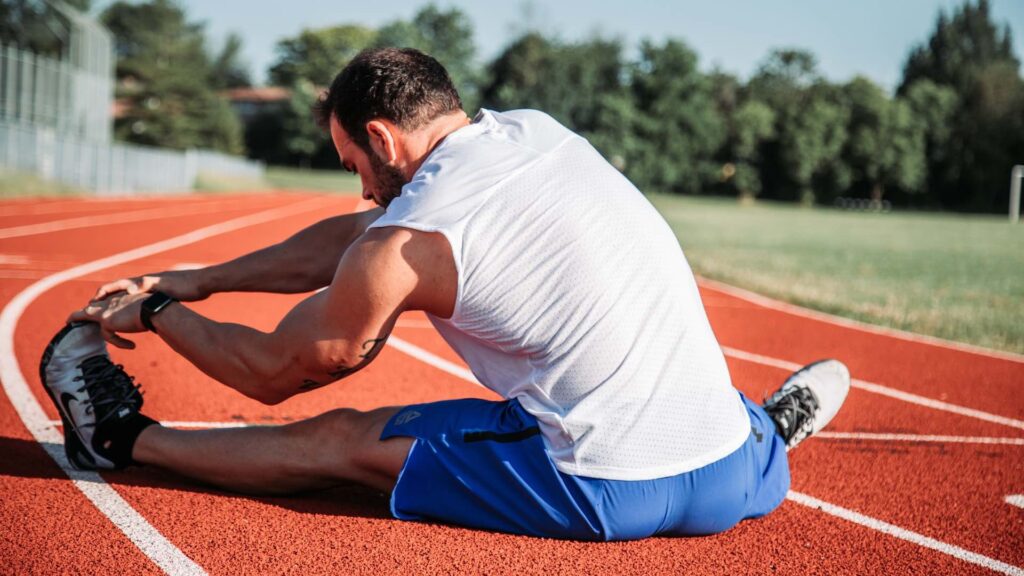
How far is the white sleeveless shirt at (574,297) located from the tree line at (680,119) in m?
67.8

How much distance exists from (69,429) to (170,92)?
247 ft

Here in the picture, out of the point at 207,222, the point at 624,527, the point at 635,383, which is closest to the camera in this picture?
the point at 635,383

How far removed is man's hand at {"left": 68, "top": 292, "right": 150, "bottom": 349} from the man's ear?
1.04 meters

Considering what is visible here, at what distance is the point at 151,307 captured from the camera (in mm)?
3135

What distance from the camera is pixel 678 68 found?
80.3 m

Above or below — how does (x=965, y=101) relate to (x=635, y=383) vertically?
above

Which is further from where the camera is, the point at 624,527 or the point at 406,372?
the point at 406,372

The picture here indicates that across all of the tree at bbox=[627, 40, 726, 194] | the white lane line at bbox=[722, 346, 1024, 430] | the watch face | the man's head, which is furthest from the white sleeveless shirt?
the tree at bbox=[627, 40, 726, 194]

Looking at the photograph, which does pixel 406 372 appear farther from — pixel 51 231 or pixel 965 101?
pixel 965 101

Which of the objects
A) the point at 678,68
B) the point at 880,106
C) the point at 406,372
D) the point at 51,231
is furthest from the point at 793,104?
the point at 406,372

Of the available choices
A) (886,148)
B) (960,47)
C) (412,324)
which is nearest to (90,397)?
(412,324)

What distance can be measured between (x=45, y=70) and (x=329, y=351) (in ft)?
100

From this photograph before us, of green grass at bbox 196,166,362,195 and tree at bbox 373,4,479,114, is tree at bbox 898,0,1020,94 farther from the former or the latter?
green grass at bbox 196,166,362,195

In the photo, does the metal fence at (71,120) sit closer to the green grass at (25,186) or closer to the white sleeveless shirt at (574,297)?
the green grass at (25,186)
